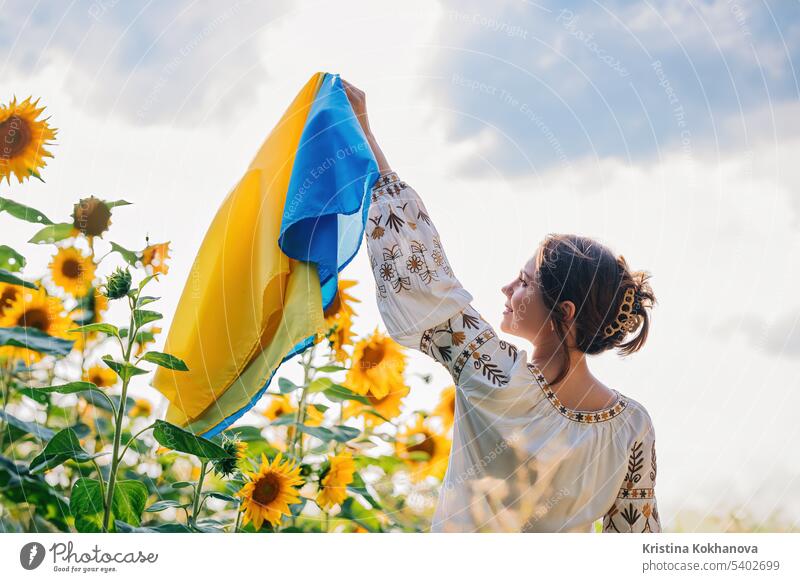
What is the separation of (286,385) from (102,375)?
422 mm

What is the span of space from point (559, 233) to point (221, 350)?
771mm

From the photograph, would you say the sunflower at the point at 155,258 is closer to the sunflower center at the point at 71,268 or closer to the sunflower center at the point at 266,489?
the sunflower center at the point at 71,268

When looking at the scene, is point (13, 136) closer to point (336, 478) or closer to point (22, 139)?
point (22, 139)

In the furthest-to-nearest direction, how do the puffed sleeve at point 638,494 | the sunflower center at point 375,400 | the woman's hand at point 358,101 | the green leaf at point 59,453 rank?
the sunflower center at point 375,400
the woman's hand at point 358,101
the puffed sleeve at point 638,494
the green leaf at point 59,453

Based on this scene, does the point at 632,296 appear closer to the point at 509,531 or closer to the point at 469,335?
the point at 469,335

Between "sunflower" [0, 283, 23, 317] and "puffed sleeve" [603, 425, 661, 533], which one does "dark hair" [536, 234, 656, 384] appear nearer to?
"puffed sleeve" [603, 425, 661, 533]

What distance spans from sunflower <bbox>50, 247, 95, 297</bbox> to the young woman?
60 centimetres

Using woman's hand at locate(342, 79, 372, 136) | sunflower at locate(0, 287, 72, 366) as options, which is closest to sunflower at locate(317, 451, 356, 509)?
sunflower at locate(0, 287, 72, 366)

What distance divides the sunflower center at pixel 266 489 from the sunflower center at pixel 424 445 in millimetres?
442

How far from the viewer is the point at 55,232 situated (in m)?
1.56

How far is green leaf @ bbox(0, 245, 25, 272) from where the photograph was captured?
4.81 feet

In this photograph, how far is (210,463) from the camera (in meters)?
1.56

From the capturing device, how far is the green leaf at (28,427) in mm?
1404

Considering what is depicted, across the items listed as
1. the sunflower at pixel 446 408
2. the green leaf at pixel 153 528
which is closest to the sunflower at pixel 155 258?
the green leaf at pixel 153 528
